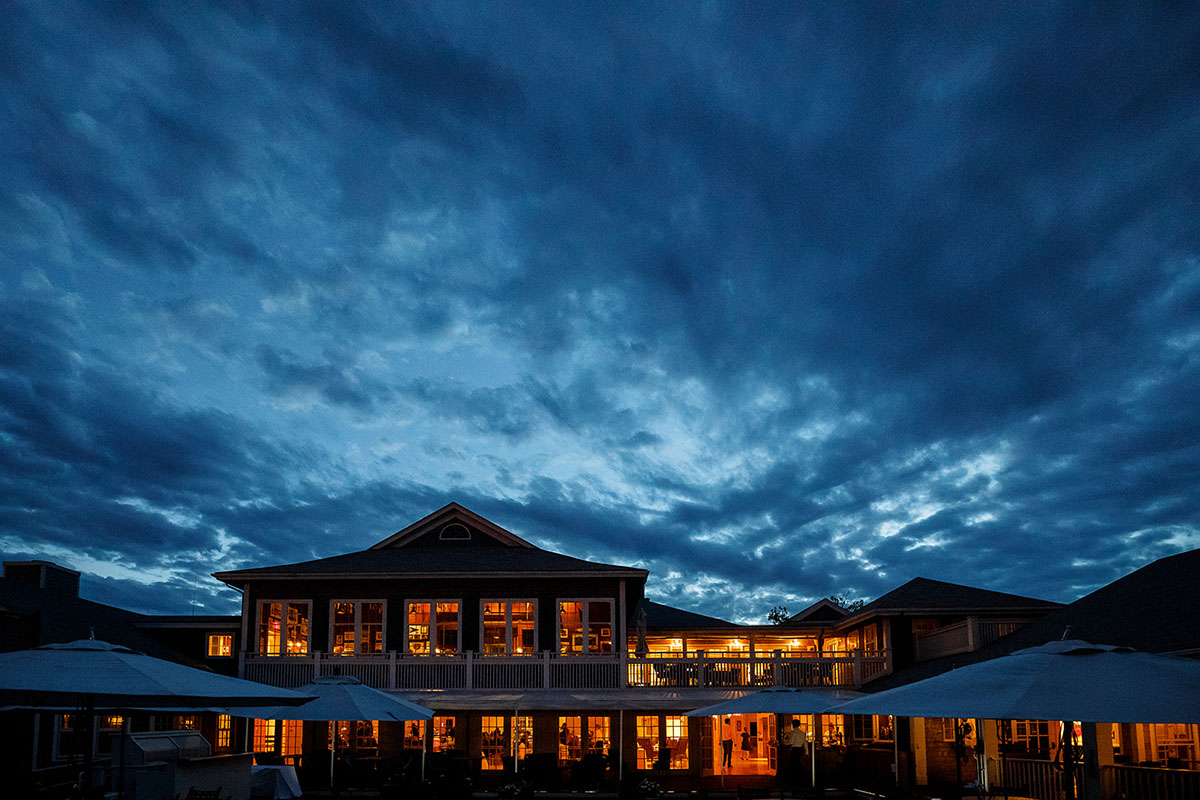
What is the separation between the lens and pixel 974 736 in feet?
71.0

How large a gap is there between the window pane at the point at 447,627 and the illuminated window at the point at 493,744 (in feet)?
7.28

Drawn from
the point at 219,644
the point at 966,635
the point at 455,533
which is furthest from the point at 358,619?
the point at 966,635

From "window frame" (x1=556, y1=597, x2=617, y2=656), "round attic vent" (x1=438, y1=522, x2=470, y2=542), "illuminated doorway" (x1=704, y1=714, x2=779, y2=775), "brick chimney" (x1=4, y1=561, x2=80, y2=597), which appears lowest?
"illuminated doorway" (x1=704, y1=714, x2=779, y2=775)

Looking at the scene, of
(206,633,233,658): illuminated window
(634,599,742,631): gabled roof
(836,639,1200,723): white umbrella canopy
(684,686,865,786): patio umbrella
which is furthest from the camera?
(634,599,742,631): gabled roof

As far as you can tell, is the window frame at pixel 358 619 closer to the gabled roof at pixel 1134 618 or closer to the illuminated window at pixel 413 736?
the illuminated window at pixel 413 736

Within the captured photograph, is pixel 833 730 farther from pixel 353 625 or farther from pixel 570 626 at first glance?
pixel 353 625

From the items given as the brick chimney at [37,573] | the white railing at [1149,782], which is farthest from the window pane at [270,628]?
the white railing at [1149,782]

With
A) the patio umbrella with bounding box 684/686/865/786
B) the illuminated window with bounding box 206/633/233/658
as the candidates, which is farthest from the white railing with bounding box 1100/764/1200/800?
the illuminated window with bounding box 206/633/233/658

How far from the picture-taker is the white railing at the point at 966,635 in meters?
22.1

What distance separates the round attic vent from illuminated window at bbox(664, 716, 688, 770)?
26.6 feet

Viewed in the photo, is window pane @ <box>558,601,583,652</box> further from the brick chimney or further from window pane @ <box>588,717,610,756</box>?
the brick chimney

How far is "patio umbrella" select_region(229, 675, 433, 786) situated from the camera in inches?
618

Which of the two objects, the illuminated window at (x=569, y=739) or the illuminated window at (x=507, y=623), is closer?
the illuminated window at (x=569, y=739)

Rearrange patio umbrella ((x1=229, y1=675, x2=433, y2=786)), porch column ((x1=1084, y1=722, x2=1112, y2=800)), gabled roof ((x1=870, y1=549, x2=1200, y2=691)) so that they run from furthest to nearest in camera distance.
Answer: patio umbrella ((x1=229, y1=675, x2=433, y2=786))
gabled roof ((x1=870, y1=549, x2=1200, y2=691))
porch column ((x1=1084, y1=722, x2=1112, y2=800))
